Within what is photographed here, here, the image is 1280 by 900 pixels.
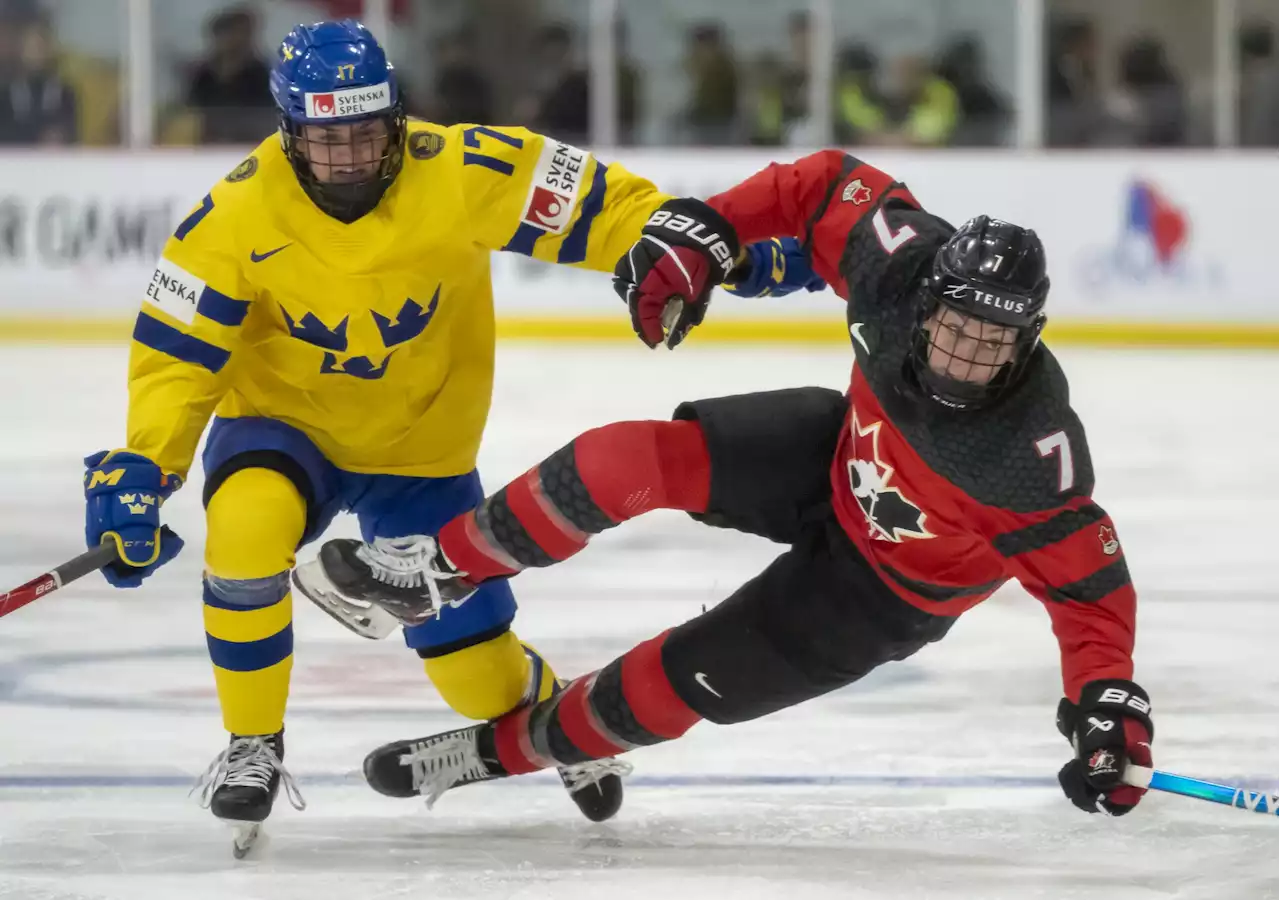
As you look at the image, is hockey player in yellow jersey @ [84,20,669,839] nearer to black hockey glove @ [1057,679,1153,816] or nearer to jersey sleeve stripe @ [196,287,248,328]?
jersey sleeve stripe @ [196,287,248,328]

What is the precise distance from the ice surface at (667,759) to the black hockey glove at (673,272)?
0.87 metres

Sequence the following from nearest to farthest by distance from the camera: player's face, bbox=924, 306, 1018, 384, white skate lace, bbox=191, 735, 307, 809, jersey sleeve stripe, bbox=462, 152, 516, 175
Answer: player's face, bbox=924, 306, 1018, 384 → white skate lace, bbox=191, 735, 307, 809 → jersey sleeve stripe, bbox=462, 152, 516, 175

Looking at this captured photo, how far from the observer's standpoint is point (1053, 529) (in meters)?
2.68

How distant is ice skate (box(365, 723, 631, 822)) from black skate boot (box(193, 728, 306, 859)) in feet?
0.56

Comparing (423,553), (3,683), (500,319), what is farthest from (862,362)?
(500,319)

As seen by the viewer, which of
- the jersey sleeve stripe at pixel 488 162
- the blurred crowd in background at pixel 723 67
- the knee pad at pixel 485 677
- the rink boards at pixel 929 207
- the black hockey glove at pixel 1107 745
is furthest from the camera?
the blurred crowd in background at pixel 723 67

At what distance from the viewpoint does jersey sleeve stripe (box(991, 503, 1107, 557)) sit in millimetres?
2670

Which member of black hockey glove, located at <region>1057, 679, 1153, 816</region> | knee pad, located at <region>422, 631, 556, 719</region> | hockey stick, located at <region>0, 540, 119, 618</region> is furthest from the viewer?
knee pad, located at <region>422, 631, 556, 719</region>

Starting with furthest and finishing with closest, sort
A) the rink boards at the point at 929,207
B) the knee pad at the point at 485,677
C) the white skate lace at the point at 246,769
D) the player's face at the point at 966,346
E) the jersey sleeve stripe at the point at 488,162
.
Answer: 1. the rink boards at the point at 929,207
2. the knee pad at the point at 485,677
3. the jersey sleeve stripe at the point at 488,162
4. the white skate lace at the point at 246,769
5. the player's face at the point at 966,346

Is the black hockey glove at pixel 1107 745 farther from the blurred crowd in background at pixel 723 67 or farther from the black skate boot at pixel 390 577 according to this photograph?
the blurred crowd in background at pixel 723 67

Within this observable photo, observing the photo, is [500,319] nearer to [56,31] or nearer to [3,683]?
[56,31]

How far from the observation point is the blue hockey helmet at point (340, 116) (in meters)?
2.96

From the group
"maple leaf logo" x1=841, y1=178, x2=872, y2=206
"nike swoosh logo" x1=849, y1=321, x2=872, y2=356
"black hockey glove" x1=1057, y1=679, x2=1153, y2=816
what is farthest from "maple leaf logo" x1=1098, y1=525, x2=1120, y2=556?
"maple leaf logo" x1=841, y1=178, x2=872, y2=206

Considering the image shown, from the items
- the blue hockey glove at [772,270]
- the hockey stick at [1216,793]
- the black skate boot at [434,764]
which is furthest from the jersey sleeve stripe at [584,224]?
the hockey stick at [1216,793]
